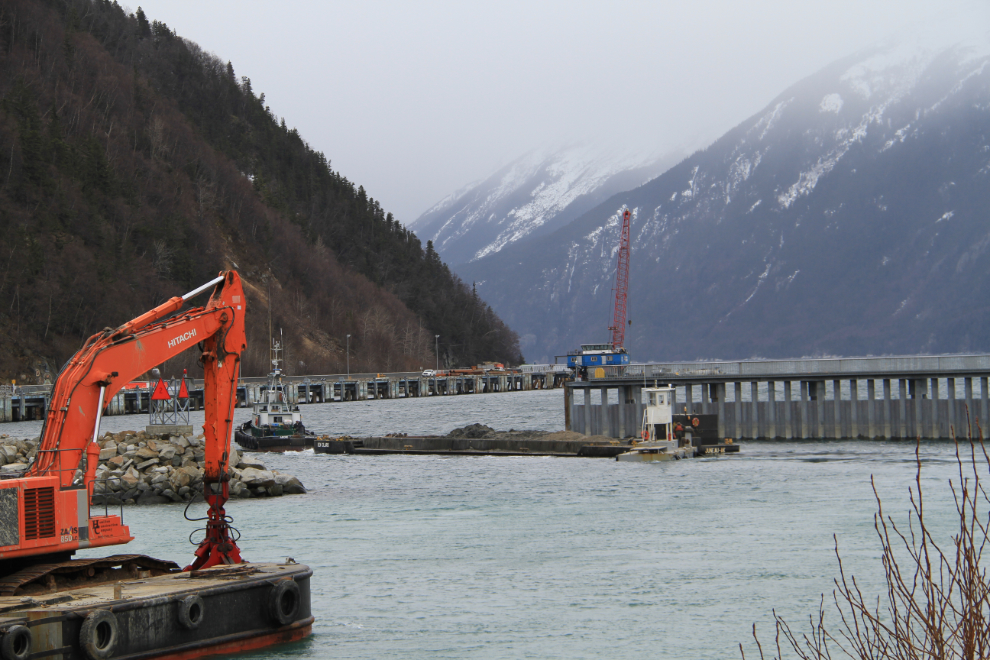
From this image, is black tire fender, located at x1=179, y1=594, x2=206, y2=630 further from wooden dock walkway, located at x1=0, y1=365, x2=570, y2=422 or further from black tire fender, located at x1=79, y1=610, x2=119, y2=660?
wooden dock walkway, located at x1=0, y1=365, x2=570, y2=422

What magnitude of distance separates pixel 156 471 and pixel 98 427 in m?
29.9

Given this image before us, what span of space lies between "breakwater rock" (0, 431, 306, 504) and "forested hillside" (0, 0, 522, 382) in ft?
237

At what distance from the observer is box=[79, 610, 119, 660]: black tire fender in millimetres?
15016

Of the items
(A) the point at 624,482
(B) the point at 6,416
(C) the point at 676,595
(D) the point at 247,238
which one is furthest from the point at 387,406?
(C) the point at 676,595

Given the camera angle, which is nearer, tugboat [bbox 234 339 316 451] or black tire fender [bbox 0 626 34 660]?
black tire fender [bbox 0 626 34 660]

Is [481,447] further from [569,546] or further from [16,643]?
[16,643]

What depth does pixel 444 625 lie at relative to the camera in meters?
22.0

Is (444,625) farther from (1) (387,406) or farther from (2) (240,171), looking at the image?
(2) (240,171)

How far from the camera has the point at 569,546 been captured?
104 ft

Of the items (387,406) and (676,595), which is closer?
(676,595)

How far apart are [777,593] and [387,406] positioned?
128 meters

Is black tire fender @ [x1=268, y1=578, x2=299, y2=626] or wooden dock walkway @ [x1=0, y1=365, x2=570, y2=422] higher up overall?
wooden dock walkway @ [x1=0, y1=365, x2=570, y2=422]

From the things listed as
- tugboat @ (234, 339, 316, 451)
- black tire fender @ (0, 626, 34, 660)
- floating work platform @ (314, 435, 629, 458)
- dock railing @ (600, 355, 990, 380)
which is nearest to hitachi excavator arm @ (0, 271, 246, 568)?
black tire fender @ (0, 626, 34, 660)

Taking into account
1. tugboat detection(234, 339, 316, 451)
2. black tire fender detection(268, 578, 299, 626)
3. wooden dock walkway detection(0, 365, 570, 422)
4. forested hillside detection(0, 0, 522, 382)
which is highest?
forested hillside detection(0, 0, 522, 382)
